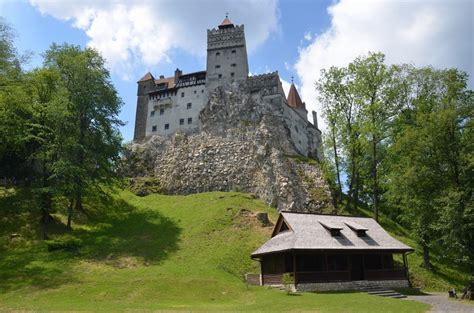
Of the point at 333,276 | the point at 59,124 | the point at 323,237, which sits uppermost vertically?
the point at 59,124

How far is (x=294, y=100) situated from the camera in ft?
275

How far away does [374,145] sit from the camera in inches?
1801

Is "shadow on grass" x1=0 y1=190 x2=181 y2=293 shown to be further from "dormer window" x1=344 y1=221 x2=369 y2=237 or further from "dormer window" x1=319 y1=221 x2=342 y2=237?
"dormer window" x1=344 y1=221 x2=369 y2=237

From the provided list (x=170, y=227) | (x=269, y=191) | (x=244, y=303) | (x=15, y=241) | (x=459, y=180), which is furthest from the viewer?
(x=269, y=191)

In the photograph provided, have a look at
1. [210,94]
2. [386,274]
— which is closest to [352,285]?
[386,274]

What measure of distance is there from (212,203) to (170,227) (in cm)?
860

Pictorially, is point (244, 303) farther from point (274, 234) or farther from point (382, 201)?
point (382, 201)

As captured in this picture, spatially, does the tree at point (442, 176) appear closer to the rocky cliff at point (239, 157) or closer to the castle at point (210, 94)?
the rocky cliff at point (239, 157)

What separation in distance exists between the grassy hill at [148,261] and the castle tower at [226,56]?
27550 millimetres

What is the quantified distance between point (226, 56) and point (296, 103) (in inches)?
735

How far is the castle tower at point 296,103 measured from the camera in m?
82.2

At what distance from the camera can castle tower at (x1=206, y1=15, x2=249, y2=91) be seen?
73.4 meters

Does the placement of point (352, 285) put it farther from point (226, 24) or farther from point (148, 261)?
point (226, 24)

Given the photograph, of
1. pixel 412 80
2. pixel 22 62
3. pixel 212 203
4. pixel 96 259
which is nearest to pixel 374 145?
pixel 412 80
